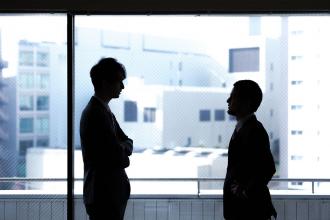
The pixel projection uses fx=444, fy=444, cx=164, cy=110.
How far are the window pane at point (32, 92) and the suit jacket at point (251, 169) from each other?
1.57 m

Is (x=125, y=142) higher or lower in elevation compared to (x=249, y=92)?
lower

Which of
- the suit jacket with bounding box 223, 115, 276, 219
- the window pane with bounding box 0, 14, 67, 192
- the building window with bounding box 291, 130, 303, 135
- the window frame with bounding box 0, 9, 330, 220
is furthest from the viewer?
the building window with bounding box 291, 130, 303, 135

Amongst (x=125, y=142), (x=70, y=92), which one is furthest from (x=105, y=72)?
(x=70, y=92)

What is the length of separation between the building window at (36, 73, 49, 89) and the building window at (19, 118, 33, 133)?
0.26m

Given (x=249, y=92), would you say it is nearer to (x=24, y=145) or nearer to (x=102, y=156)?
(x=102, y=156)

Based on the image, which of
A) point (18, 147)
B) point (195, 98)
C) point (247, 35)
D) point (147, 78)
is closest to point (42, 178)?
point (18, 147)

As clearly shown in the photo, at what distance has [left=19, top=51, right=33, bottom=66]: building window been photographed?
128 inches

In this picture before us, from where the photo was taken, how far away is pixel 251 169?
2027mm

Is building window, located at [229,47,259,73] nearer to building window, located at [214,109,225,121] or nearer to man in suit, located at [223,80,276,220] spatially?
building window, located at [214,109,225,121]

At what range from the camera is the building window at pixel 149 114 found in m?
3.35

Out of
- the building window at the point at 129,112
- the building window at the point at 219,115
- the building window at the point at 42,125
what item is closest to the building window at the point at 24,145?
the building window at the point at 42,125

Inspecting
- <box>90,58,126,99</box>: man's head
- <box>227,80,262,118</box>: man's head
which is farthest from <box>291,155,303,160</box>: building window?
<box>90,58,126,99</box>: man's head

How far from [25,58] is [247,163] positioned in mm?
1965

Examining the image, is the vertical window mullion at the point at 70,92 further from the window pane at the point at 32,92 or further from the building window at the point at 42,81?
the building window at the point at 42,81
